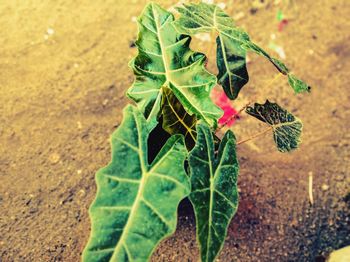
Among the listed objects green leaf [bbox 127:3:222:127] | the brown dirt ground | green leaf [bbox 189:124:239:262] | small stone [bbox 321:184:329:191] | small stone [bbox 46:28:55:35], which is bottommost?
small stone [bbox 321:184:329:191]

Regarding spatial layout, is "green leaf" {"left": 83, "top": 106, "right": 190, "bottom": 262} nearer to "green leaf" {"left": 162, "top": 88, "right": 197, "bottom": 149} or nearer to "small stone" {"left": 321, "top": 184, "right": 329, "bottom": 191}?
"green leaf" {"left": 162, "top": 88, "right": 197, "bottom": 149}

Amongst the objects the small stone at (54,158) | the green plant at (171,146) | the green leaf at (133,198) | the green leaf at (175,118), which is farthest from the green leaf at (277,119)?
the small stone at (54,158)

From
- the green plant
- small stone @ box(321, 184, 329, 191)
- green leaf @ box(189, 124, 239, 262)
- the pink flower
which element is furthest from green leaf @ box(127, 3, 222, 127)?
small stone @ box(321, 184, 329, 191)

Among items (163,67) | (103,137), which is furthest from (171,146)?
(103,137)

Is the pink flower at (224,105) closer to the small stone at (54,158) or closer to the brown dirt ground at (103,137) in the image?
the brown dirt ground at (103,137)

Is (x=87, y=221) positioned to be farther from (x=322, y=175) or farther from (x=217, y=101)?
(x=322, y=175)

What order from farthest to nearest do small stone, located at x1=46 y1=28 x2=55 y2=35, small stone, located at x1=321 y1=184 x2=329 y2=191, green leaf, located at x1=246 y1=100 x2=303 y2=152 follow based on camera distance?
small stone, located at x1=46 y1=28 x2=55 y2=35 < small stone, located at x1=321 y1=184 x2=329 y2=191 < green leaf, located at x1=246 y1=100 x2=303 y2=152

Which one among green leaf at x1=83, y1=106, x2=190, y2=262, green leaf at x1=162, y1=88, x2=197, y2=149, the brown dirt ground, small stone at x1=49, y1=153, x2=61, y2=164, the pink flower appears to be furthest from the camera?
the pink flower
